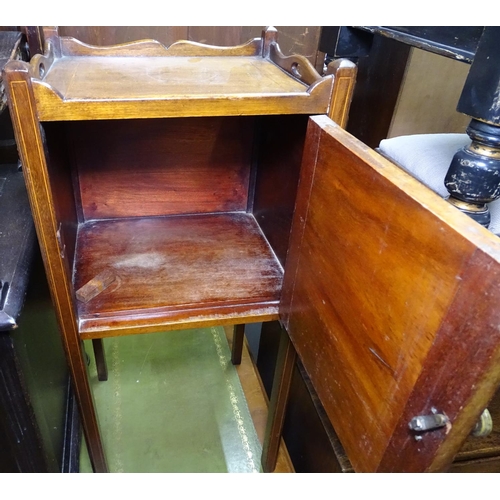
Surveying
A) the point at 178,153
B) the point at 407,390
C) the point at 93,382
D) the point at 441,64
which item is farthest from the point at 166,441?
the point at 441,64

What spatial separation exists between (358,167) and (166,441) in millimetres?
1007

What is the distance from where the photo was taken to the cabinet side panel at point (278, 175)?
86 centimetres

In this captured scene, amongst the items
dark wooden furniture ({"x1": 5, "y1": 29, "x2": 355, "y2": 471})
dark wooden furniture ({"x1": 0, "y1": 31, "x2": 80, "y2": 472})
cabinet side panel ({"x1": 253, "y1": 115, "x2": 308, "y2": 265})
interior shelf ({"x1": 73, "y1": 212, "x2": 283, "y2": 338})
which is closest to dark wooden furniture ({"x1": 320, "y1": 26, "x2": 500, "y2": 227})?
dark wooden furniture ({"x1": 5, "y1": 29, "x2": 355, "y2": 471})

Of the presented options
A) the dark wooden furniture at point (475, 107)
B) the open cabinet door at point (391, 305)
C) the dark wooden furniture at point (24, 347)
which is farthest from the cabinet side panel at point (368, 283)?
the dark wooden furniture at point (24, 347)

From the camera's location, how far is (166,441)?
3.93ft

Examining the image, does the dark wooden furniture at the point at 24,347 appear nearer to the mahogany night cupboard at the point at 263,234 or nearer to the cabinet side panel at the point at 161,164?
the mahogany night cupboard at the point at 263,234

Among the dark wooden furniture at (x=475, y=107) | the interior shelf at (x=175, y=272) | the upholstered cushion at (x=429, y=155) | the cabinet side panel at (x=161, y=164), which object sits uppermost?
the dark wooden furniture at (x=475, y=107)

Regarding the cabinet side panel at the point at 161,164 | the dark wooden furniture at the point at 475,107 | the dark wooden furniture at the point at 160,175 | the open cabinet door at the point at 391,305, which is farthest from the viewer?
the cabinet side panel at the point at 161,164

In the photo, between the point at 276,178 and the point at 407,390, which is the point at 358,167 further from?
the point at 276,178

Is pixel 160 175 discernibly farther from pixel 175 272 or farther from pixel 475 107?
pixel 475 107

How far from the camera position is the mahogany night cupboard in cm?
40

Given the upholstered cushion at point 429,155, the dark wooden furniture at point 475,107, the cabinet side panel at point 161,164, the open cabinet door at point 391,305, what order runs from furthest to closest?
the cabinet side panel at point 161,164, the upholstered cushion at point 429,155, the dark wooden furniture at point 475,107, the open cabinet door at point 391,305

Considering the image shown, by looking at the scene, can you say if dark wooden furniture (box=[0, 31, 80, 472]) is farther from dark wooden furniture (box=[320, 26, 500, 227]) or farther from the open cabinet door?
dark wooden furniture (box=[320, 26, 500, 227])

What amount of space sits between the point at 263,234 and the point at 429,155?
42cm
